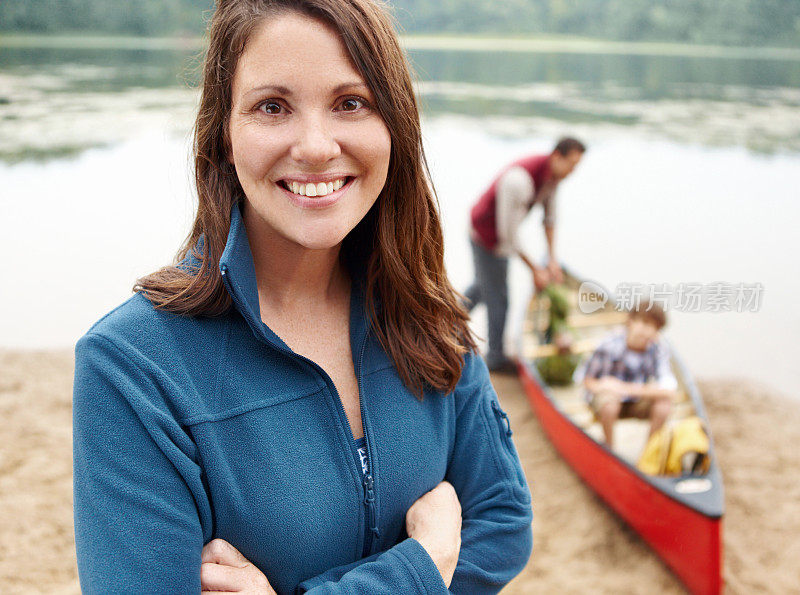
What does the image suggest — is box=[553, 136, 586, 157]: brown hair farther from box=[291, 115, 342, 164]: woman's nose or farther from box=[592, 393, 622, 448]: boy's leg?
box=[291, 115, 342, 164]: woman's nose

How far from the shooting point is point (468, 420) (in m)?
1.40

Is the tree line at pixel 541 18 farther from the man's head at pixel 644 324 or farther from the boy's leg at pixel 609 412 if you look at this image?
the boy's leg at pixel 609 412

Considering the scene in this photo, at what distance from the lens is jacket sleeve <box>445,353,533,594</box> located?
133 centimetres

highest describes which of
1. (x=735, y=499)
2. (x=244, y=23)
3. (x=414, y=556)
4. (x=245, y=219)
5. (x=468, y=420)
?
(x=244, y=23)

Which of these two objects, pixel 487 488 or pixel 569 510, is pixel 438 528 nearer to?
pixel 487 488

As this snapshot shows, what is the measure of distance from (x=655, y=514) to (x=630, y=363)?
38.5 inches

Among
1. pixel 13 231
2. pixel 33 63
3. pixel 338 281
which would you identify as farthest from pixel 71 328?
pixel 33 63

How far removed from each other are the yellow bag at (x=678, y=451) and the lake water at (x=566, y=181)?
3.36m

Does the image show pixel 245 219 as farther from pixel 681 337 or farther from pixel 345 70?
Result: pixel 681 337

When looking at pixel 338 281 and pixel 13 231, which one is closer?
pixel 338 281

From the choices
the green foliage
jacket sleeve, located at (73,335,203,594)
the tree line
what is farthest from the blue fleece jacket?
the tree line

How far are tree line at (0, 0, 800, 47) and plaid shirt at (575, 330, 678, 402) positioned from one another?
1788 centimetres

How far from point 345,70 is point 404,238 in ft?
1.21

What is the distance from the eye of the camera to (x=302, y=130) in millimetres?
1084
